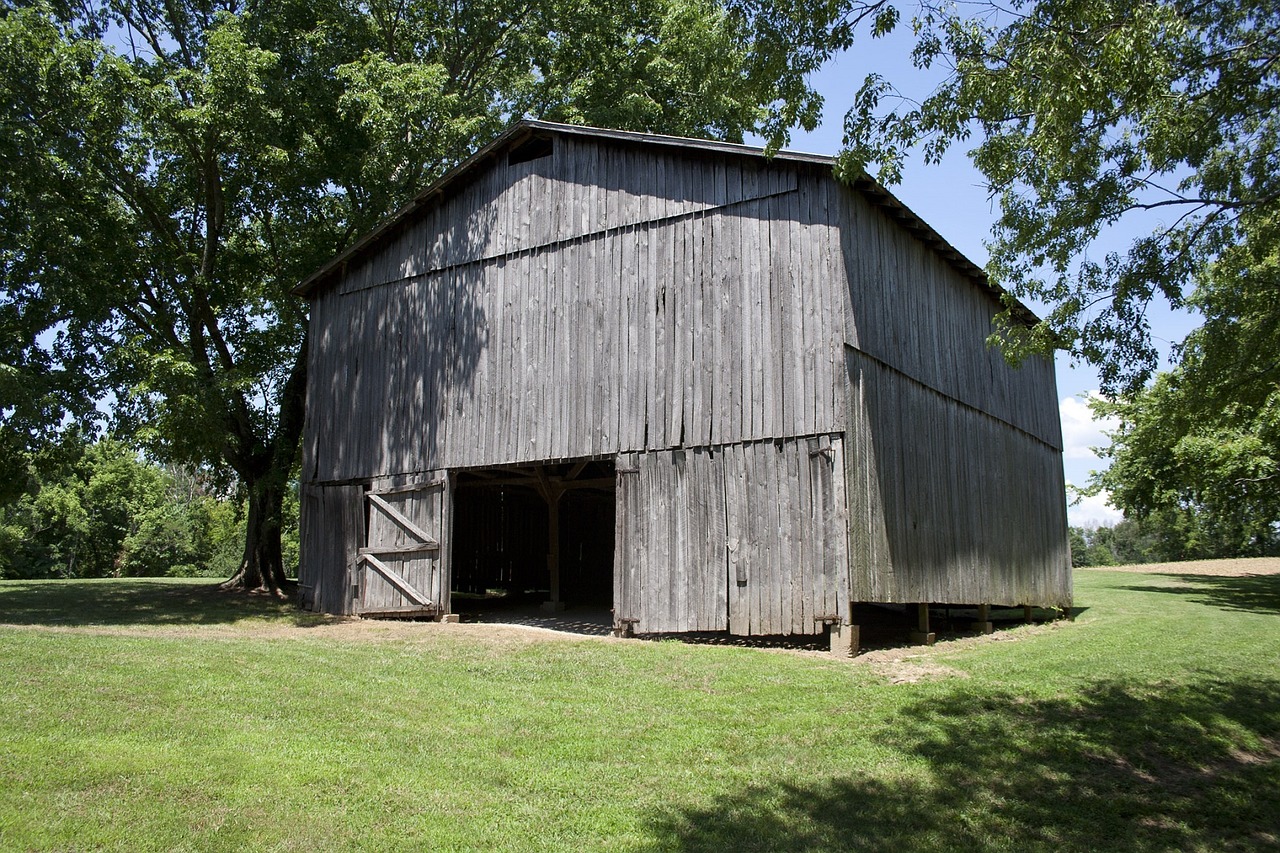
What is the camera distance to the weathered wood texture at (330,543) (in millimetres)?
17688

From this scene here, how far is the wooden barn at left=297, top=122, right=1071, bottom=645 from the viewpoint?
12898mm

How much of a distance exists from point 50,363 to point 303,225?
Result: 648 cm

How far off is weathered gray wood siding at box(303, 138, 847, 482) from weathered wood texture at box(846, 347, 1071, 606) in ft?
3.72

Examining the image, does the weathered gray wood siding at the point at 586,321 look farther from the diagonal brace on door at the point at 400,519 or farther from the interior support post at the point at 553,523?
the interior support post at the point at 553,523

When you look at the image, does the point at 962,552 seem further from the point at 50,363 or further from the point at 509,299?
the point at 50,363

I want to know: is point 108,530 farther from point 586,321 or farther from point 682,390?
point 682,390

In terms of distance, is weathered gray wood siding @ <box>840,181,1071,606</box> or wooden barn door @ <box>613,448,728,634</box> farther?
wooden barn door @ <box>613,448,728,634</box>

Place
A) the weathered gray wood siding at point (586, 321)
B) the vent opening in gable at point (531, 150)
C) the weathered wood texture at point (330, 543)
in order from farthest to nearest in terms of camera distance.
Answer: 1. the weathered wood texture at point (330, 543)
2. the vent opening in gable at point (531, 150)
3. the weathered gray wood siding at point (586, 321)

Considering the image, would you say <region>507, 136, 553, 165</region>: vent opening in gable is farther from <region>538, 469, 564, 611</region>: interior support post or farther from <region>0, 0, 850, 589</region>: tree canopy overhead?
<region>538, 469, 564, 611</region>: interior support post

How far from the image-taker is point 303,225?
22.6 m

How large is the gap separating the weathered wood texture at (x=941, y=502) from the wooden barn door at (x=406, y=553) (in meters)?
7.82

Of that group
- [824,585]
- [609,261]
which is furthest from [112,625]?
[824,585]

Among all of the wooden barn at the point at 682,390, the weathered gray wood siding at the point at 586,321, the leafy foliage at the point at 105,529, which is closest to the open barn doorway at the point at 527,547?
the wooden barn at the point at 682,390

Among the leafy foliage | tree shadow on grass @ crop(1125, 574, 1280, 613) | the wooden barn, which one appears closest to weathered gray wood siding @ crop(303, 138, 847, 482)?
the wooden barn
